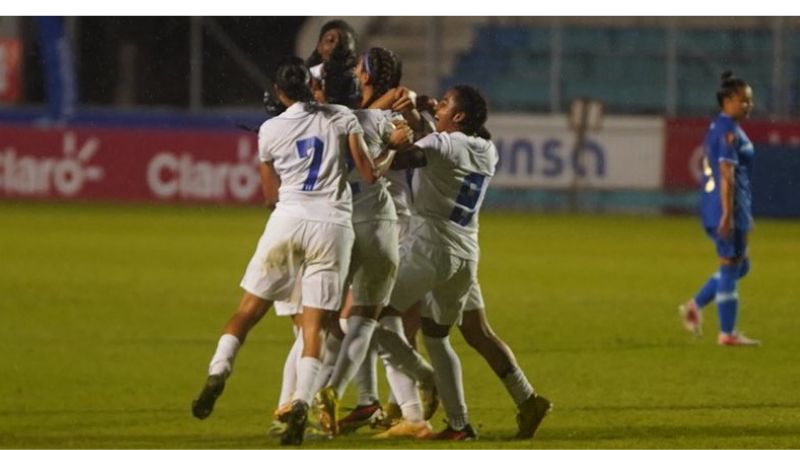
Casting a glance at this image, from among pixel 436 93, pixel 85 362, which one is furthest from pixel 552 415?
pixel 436 93

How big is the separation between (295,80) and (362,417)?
1.91m

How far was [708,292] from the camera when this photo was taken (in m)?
14.4

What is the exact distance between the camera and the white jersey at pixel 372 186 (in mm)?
9062

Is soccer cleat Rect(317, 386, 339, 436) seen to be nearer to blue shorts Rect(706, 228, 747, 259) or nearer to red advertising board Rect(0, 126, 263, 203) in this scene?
blue shorts Rect(706, 228, 747, 259)

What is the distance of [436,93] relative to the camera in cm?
3559

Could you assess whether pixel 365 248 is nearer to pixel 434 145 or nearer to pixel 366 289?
pixel 366 289

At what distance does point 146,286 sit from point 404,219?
974cm

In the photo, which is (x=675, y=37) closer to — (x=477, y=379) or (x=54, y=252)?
(x=54, y=252)

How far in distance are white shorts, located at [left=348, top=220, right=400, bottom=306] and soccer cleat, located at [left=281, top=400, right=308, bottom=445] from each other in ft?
2.38

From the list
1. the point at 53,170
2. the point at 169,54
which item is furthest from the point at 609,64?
the point at 53,170

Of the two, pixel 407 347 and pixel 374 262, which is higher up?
pixel 374 262

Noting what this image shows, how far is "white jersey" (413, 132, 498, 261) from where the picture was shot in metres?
9.07

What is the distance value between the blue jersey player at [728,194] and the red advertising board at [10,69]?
23.5m

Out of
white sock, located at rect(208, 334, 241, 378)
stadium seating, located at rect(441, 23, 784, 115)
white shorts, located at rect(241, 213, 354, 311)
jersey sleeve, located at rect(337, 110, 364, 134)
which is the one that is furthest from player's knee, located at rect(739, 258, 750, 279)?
stadium seating, located at rect(441, 23, 784, 115)
